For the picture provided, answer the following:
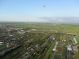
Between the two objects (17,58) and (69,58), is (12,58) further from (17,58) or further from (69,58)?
(69,58)

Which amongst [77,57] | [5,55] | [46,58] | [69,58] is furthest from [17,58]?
[77,57]

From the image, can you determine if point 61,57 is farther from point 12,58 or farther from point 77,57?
point 12,58

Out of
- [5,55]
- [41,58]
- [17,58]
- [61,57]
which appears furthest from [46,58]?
[5,55]

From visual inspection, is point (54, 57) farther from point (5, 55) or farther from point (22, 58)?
point (5, 55)

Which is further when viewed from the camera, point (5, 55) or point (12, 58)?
point (5, 55)

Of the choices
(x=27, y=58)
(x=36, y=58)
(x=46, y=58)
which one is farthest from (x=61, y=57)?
(x=27, y=58)

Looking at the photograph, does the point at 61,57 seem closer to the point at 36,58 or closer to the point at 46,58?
the point at 46,58

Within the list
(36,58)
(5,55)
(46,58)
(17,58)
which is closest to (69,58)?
(46,58)
